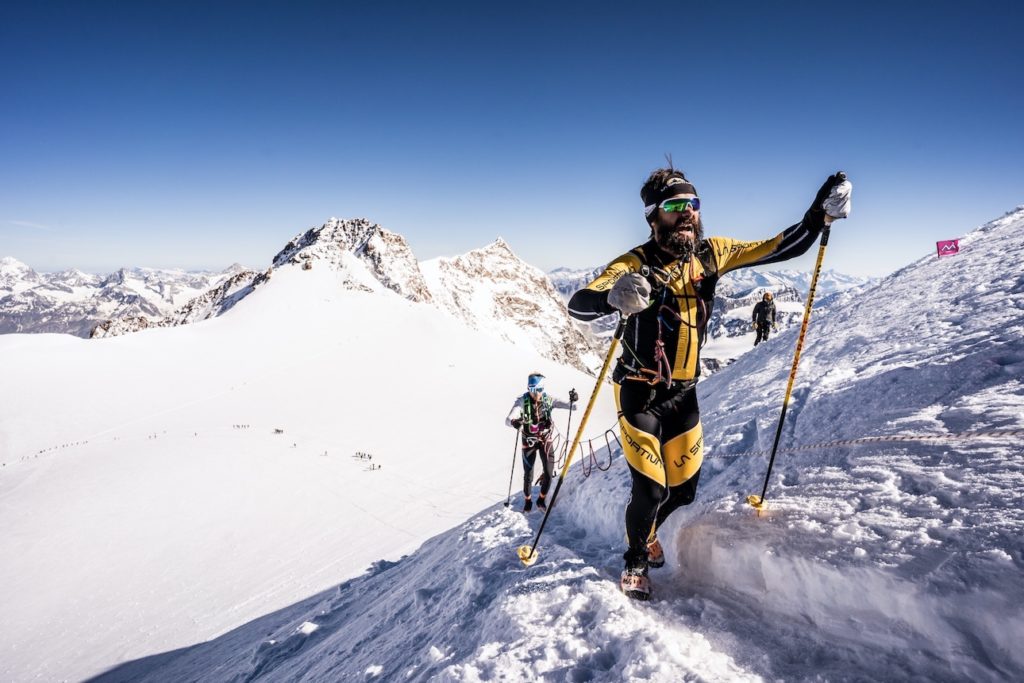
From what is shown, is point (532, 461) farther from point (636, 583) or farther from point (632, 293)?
point (632, 293)

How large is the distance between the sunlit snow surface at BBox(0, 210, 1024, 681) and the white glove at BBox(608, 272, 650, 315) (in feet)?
6.83

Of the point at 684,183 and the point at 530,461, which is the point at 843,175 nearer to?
the point at 684,183

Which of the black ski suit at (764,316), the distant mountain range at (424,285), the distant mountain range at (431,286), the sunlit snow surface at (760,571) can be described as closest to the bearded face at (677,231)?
the sunlit snow surface at (760,571)

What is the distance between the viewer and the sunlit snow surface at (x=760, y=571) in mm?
2727

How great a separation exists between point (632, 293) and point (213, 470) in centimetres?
1728

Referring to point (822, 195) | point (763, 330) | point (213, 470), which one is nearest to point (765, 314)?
point (763, 330)

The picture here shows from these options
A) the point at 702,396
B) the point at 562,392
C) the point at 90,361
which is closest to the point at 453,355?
the point at 562,392

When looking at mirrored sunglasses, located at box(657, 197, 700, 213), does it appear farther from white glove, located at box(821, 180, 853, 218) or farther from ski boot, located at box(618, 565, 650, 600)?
ski boot, located at box(618, 565, 650, 600)

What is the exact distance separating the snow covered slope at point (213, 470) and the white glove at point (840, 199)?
10.4 m

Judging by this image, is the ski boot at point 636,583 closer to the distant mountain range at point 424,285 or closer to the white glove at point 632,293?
the white glove at point 632,293

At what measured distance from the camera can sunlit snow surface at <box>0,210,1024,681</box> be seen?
2727 millimetres

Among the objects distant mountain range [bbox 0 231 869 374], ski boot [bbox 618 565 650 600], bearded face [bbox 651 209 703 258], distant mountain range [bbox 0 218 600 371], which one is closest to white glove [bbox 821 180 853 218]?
bearded face [bbox 651 209 703 258]

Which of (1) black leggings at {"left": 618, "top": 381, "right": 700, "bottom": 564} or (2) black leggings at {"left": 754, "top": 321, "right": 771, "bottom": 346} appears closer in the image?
(1) black leggings at {"left": 618, "top": 381, "right": 700, "bottom": 564}

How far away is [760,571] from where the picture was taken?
3.45 metres
